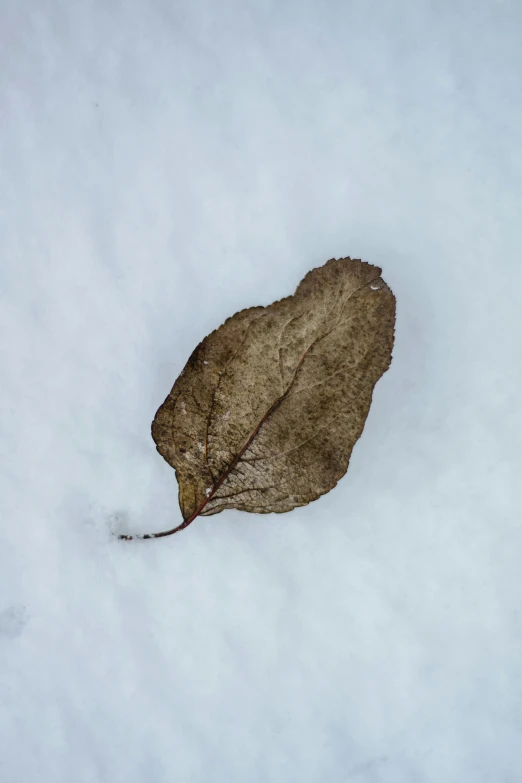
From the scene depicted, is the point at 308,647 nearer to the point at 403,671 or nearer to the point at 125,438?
the point at 403,671

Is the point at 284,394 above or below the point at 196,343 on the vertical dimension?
below

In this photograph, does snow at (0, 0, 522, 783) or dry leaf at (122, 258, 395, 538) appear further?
snow at (0, 0, 522, 783)

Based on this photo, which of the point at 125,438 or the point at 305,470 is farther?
the point at 125,438

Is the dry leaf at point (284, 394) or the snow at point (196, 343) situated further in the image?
the snow at point (196, 343)

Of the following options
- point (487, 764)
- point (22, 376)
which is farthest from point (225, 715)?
point (22, 376)

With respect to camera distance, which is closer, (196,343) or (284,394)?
(284,394)
